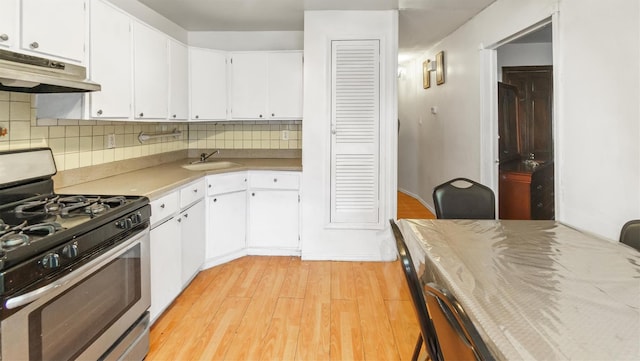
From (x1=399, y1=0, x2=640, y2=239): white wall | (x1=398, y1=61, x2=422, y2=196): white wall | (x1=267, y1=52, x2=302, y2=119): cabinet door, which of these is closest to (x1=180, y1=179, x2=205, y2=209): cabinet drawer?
(x1=267, y1=52, x2=302, y2=119): cabinet door

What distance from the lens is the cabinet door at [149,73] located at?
266 centimetres

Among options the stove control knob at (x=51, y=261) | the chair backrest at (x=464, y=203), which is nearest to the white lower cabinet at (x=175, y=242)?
the stove control knob at (x=51, y=261)

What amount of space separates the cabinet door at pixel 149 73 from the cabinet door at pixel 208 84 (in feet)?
1.69

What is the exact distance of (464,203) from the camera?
8.02ft

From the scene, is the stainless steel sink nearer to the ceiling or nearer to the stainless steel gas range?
the ceiling

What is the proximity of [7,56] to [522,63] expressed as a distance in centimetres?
513

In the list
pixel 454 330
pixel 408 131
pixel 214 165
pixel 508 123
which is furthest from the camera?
pixel 408 131

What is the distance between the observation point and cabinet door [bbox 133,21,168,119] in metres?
2.66

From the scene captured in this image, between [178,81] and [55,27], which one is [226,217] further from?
[55,27]

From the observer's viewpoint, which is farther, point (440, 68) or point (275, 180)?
point (440, 68)

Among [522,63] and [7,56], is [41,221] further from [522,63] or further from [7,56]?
[522,63]

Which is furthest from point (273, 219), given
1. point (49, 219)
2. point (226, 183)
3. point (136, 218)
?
point (49, 219)

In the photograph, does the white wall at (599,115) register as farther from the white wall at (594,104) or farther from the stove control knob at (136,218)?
the stove control knob at (136,218)

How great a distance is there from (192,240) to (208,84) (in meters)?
1.60
